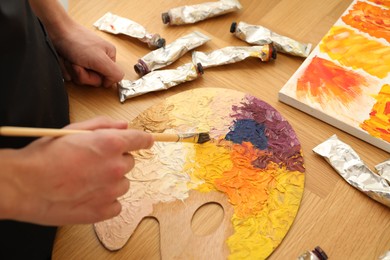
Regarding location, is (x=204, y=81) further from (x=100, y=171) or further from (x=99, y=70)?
(x=100, y=171)

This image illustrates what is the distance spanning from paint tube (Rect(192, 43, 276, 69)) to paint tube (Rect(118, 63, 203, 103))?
37mm

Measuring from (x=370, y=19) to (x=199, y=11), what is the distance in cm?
38

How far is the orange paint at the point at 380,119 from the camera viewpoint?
27.1 inches

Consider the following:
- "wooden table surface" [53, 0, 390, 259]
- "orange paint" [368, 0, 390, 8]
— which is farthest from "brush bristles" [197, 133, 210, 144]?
"orange paint" [368, 0, 390, 8]

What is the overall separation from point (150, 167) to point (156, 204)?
0.22ft

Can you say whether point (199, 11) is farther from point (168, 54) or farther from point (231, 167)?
point (231, 167)

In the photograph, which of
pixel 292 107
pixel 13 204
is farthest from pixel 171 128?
pixel 13 204

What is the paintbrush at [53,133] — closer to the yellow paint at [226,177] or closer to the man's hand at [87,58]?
the yellow paint at [226,177]

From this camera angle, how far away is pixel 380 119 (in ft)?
2.31

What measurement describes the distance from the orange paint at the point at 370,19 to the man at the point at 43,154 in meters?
0.59

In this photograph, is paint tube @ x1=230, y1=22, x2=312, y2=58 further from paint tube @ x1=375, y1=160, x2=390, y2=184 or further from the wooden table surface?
paint tube @ x1=375, y1=160, x2=390, y2=184

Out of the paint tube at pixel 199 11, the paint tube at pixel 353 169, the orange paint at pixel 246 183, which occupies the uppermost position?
the paint tube at pixel 199 11

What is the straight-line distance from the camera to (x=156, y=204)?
622 mm

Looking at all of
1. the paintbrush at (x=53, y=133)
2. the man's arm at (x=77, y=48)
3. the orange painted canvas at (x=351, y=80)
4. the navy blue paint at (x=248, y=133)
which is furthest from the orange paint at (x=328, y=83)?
the man's arm at (x=77, y=48)
